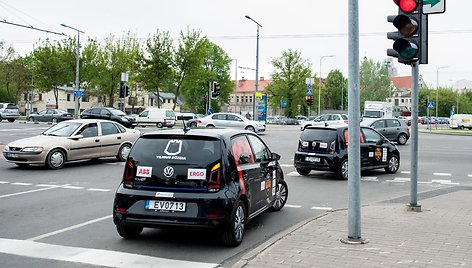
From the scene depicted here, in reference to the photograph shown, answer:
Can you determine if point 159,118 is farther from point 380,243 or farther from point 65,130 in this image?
point 380,243

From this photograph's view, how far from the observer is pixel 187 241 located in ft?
23.9

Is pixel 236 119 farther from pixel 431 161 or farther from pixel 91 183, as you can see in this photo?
pixel 91 183

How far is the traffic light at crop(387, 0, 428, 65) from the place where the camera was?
7.82 meters

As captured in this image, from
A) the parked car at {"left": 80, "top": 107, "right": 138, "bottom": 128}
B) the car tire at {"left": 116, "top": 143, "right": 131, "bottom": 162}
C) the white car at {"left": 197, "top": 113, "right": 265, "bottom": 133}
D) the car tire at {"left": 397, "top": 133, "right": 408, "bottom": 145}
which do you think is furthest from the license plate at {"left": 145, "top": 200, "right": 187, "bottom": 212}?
the parked car at {"left": 80, "top": 107, "right": 138, "bottom": 128}

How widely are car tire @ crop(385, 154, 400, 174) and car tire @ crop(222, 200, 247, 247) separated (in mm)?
9749

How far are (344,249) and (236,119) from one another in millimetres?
31275

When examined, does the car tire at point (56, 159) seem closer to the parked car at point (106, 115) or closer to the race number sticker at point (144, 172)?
the race number sticker at point (144, 172)

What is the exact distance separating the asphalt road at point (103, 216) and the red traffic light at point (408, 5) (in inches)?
149

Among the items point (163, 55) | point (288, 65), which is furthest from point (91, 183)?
point (288, 65)

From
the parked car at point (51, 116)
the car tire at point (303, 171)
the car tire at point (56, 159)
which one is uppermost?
the parked car at point (51, 116)

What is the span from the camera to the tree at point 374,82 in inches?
4427

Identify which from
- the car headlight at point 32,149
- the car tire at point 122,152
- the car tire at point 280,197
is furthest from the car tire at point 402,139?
the car tire at point 280,197

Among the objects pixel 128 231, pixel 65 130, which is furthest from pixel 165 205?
pixel 65 130

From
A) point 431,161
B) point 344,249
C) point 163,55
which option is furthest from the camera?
point 163,55
